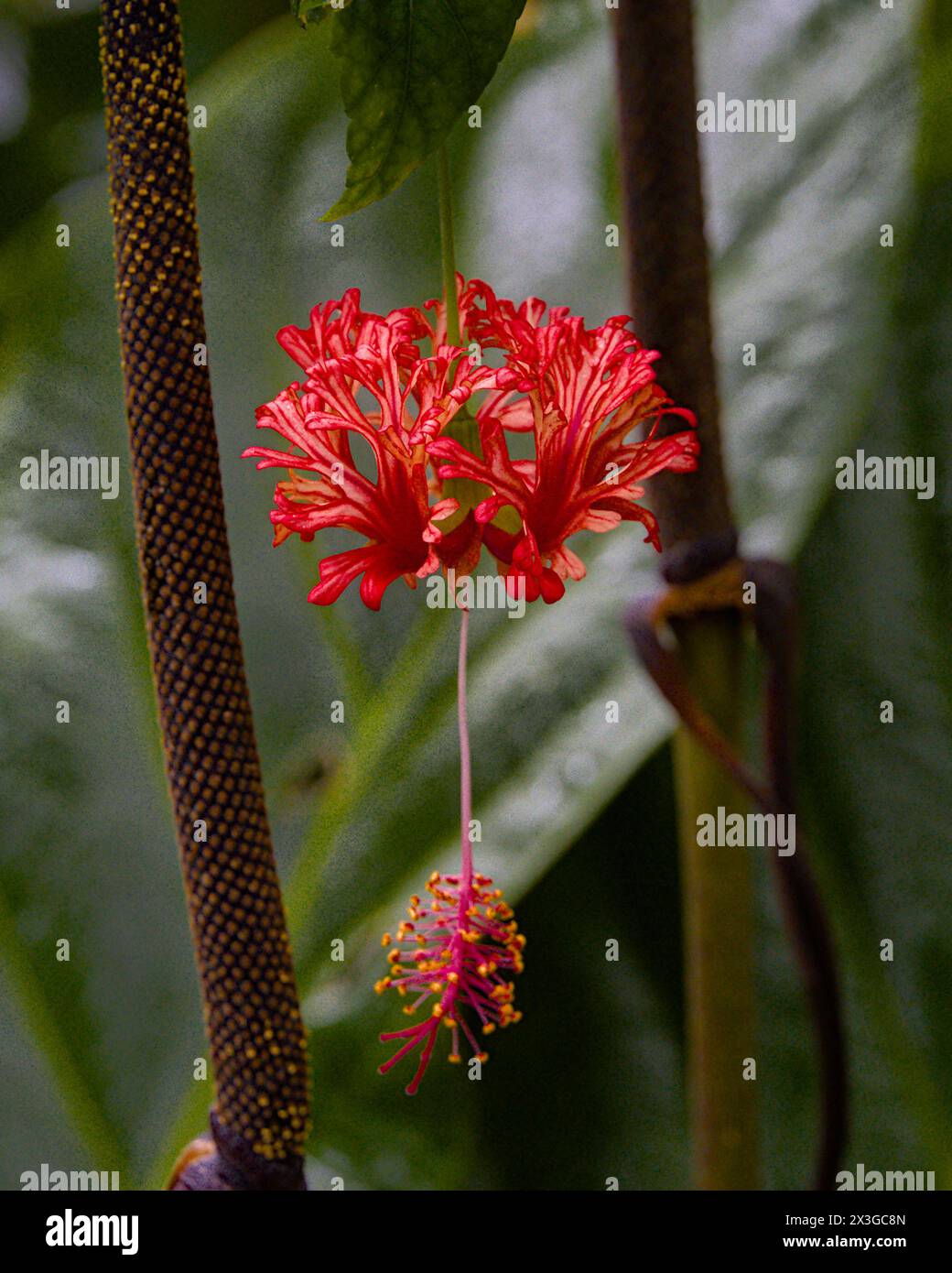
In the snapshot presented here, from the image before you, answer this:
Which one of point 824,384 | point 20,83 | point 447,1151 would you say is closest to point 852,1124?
point 447,1151

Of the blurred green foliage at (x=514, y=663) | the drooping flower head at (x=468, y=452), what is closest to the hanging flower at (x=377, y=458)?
the drooping flower head at (x=468, y=452)

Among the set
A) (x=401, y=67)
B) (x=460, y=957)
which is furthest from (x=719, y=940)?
(x=401, y=67)

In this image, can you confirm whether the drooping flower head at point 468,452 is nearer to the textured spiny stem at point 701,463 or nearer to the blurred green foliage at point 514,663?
the textured spiny stem at point 701,463

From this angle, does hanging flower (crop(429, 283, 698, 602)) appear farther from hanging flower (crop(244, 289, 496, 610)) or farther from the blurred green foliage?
the blurred green foliage

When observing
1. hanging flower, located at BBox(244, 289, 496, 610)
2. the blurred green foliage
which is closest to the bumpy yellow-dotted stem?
hanging flower, located at BBox(244, 289, 496, 610)

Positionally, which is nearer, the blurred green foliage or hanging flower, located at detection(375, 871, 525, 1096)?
hanging flower, located at detection(375, 871, 525, 1096)

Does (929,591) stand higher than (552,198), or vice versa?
(552,198)
